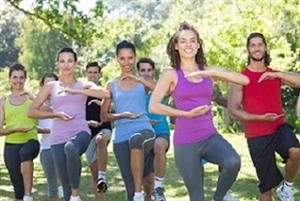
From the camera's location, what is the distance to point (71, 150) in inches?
254

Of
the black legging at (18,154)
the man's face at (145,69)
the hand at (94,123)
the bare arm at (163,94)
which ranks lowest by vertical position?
the black legging at (18,154)

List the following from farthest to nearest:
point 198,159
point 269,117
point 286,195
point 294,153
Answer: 1. point 286,195
2. point 294,153
3. point 269,117
4. point 198,159

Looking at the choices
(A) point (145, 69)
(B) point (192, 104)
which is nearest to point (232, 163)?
(B) point (192, 104)

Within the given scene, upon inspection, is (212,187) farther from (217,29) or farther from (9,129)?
(217,29)

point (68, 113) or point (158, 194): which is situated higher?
point (68, 113)

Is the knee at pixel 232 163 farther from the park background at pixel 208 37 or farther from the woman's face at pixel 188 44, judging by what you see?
the park background at pixel 208 37

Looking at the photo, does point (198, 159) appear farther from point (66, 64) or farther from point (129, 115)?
point (66, 64)

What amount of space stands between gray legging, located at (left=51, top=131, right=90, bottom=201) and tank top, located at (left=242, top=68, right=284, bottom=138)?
5.78 feet

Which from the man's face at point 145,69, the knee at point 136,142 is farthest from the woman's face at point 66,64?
the man's face at point 145,69

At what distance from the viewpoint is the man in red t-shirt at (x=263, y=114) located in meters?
6.62

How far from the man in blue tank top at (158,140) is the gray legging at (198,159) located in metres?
1.99

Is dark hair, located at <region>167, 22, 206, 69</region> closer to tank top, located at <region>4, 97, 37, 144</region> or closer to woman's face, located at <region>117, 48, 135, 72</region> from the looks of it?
woman's face, located at <region>117, 48, 135, 72</region>

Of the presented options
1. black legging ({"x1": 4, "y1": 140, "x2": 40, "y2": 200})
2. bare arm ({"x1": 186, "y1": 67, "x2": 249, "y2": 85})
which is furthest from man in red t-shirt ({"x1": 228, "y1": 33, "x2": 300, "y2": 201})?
black legging ({"x1": 4, "y1": 140, "x2": 40, "y2": 200})

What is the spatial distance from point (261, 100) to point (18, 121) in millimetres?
2964
